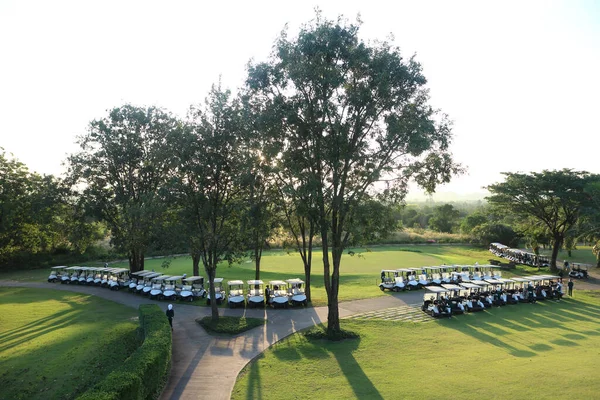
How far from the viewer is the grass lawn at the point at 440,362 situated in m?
12.6

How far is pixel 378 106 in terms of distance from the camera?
1823cm

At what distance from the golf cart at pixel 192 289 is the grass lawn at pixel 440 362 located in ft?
37.2

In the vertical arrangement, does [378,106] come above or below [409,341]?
above

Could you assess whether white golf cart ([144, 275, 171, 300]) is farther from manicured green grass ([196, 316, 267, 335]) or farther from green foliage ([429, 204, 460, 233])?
green foliage ([429, 204, 460, 233])

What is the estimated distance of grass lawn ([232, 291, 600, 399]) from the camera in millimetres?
12633

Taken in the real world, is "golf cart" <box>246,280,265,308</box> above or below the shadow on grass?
above

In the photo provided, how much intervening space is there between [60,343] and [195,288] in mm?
10958

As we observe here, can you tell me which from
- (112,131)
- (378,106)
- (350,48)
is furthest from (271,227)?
(112,131)

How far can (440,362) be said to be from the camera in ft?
50.2

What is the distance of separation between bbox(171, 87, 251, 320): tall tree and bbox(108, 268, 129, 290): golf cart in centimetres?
1601

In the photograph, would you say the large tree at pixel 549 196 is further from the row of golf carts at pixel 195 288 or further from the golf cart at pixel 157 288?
the golf cart at pixel 157 288

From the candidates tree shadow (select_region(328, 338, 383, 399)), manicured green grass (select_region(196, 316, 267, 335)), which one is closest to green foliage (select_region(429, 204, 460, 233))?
manicured green grass (select_region(196, 316, 267, 335))

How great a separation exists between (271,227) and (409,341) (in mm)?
10123

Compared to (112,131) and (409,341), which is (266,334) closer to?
(409,341)
